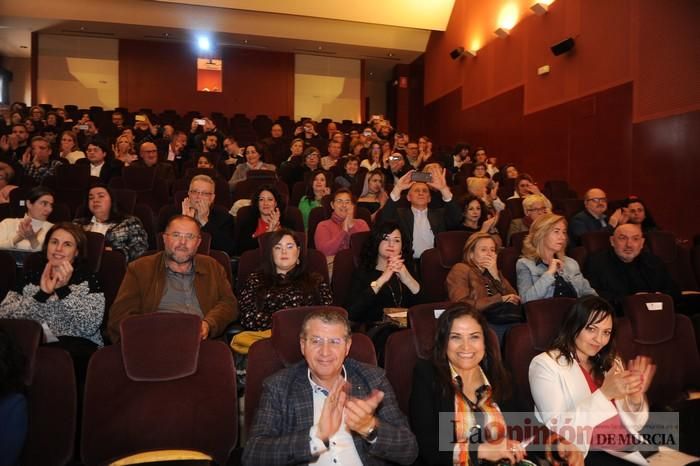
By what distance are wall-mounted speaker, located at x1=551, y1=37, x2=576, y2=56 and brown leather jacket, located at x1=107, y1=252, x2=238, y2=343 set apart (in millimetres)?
5794

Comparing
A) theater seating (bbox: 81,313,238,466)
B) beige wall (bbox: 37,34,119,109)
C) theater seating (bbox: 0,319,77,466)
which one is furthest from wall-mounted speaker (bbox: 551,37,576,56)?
beige wall (bbox: 37,34,119,109)

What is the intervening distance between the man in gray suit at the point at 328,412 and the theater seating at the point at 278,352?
0.10 meters

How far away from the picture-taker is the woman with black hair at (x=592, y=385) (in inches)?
68.8

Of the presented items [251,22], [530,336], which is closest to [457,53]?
[251,22]

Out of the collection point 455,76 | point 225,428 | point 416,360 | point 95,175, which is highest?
point 455,76

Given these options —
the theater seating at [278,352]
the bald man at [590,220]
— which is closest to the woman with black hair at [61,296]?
the theater seating at [278,352]

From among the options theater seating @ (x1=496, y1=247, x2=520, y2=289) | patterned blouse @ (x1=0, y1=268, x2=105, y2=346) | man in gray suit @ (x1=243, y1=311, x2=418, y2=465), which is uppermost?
theater seating @ (x1=496, y1=247, x2=520, y2=289)

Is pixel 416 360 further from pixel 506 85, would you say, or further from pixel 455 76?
pixel 455 76

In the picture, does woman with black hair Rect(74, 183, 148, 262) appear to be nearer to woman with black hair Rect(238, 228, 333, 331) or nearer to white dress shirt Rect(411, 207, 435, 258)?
woman with black hair Rect(238, 228, 333, 331)

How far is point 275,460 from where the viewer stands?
58.7 inches

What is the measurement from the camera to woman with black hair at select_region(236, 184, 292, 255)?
12.2 feet

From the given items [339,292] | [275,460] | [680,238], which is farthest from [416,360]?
[680,238]

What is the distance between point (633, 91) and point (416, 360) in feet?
16.6

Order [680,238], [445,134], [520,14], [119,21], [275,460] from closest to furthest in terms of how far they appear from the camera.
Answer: [275,460], [680,238], [520,14], [119,21], [445,134]
